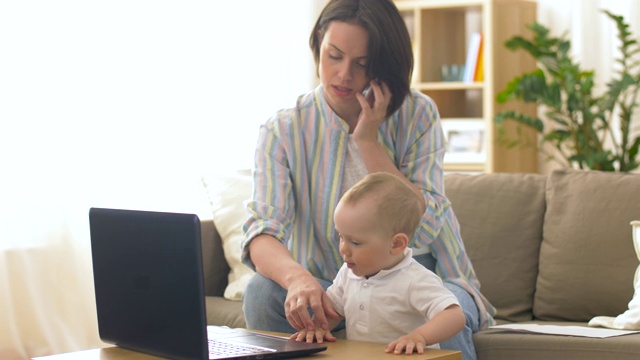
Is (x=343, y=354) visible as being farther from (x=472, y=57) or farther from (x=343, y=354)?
(x=472, y=57)

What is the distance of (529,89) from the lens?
405 centimetres

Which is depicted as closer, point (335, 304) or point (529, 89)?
point (335, 304)

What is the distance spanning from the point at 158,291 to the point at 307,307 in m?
0.30

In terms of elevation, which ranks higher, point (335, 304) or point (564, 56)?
point (564, 56)

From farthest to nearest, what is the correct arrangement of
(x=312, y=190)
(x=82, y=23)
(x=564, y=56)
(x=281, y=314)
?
(x=564, y=56) → (x=82, y=23) → (x=312, y=190) → (x=281, y=314)

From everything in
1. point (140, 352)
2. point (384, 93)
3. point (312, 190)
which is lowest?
point (140, 352)

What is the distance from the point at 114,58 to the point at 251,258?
1.58m

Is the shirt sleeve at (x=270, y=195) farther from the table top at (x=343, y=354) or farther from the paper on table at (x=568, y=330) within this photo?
the paper on table at (x=568, y=330)

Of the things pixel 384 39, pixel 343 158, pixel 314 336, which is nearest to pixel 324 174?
pixel 343 158

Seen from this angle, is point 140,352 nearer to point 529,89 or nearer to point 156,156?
point 156,156

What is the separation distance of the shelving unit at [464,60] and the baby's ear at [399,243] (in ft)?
9.23

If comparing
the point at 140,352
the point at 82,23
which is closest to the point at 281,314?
the point at 140,352

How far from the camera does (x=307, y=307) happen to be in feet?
5.89

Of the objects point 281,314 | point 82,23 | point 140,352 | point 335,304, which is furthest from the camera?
point 82,23
